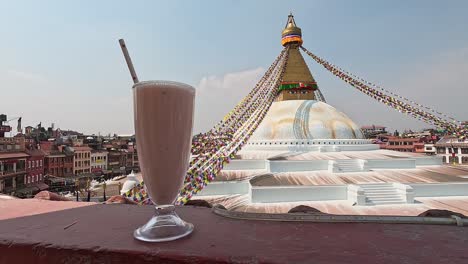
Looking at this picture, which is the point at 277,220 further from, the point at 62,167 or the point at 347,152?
the point at 62,167

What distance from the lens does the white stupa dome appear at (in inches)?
442

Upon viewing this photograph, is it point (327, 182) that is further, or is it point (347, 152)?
point (347, 152)

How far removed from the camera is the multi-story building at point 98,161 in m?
27.5

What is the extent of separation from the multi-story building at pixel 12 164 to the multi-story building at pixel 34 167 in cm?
39

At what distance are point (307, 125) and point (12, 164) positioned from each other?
20.1 m

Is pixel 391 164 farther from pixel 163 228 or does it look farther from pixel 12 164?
pixel 12 164

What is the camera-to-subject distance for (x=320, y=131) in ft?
36.8

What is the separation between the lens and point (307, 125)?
11383 mm

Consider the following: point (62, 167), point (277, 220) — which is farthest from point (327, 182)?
point (62, 167)

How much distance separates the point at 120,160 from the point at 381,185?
30.9 meters

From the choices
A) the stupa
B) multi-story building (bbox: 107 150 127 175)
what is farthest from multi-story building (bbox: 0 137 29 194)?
the stupa

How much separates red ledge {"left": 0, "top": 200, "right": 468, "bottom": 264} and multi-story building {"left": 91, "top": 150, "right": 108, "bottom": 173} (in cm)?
3038

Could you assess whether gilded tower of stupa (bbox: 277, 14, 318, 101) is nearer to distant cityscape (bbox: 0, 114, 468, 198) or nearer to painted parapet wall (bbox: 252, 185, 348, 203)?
distant cityscape (bbox: 0, 114, 468, 198)

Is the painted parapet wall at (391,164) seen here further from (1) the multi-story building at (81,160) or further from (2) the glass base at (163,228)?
(1) the multi-story building at (81,160)
